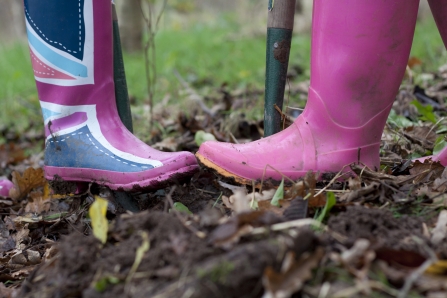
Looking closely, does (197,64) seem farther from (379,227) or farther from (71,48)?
(379,227)

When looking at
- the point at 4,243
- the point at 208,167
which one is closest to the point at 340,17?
the point at 208,167

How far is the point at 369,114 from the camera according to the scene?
138 cm

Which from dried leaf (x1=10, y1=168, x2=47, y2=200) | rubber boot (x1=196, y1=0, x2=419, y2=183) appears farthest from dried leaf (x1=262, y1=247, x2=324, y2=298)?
dried leaf (x1=10, y1=168, x2=47, y2=200)

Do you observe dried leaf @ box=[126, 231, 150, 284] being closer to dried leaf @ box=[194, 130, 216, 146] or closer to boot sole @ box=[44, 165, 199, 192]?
boot sole @ box=[44, 165, 199, 192]

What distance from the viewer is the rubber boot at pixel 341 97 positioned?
1.29 m

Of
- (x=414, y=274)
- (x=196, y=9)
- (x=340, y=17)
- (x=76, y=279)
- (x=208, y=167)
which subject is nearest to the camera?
(x=414, y=274)

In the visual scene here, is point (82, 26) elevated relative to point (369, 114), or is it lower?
elevated

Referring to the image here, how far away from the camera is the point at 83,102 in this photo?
155 cm

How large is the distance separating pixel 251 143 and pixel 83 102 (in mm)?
543

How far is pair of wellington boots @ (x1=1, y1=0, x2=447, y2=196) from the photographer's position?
130cm

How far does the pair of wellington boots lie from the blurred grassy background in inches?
47.0

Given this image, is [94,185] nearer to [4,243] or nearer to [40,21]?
[4,243]

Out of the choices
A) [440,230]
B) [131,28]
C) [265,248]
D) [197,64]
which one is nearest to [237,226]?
[265,248]

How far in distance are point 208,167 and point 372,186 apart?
479 mm
